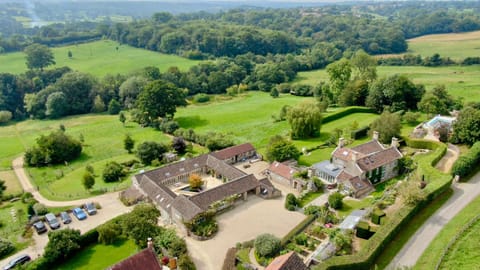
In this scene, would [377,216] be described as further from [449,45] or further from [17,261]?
[449,45]

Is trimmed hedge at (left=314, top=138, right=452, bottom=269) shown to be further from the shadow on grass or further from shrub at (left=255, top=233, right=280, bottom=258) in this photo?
the shadow on grass

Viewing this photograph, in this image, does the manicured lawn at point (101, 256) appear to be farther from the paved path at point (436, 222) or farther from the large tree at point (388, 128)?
the large tree at point (388, 128)

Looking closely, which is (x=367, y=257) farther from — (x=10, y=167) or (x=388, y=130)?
(x=10, y=167)

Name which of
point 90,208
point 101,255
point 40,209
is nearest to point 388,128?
point 90,208

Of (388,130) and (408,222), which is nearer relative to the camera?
(408,222)

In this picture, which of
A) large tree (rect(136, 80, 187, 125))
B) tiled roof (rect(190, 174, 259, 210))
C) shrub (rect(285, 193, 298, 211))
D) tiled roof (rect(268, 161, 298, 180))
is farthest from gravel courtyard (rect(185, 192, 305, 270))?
large tree (rect(136, 80, 187, 125))


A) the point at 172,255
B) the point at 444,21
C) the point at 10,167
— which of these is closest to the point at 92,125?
the point at 10,167
